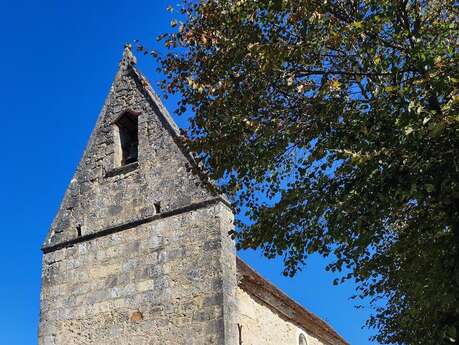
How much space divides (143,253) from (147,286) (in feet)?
Answer: 2.12

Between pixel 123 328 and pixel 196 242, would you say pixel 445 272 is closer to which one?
pixel 196 242

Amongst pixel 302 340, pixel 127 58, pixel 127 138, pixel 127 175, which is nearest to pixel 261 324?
pixel 302 340

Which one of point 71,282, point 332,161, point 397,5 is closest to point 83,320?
point 71,282

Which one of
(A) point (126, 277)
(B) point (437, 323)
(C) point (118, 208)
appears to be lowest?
(B) point (437, 323)

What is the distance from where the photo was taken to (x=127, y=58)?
45.6ft

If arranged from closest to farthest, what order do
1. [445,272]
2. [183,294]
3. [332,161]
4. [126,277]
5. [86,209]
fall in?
1. [445,272]
2. [332,161]
3. [183,294]
4. [126,277]
5. [86,209]

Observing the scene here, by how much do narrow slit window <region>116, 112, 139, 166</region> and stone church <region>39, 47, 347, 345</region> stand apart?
0.8 inches

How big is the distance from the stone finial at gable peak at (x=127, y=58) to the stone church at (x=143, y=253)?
0.02m

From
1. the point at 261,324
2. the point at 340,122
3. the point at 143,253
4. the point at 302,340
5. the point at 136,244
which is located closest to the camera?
the point at 340,122

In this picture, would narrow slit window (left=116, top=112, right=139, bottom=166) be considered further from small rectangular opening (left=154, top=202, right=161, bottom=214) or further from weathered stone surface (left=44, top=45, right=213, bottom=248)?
small rectangular opening (left=154, top=202, right=161, bottom=214)

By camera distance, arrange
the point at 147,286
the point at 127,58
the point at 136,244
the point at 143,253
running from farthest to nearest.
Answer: the point at 127,58 → the point at 136,244 → the point at 143,253 → the point at 147,286

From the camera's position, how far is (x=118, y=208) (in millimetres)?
12523

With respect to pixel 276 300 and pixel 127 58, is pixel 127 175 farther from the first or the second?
pixel 276 300

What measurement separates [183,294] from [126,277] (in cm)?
136
